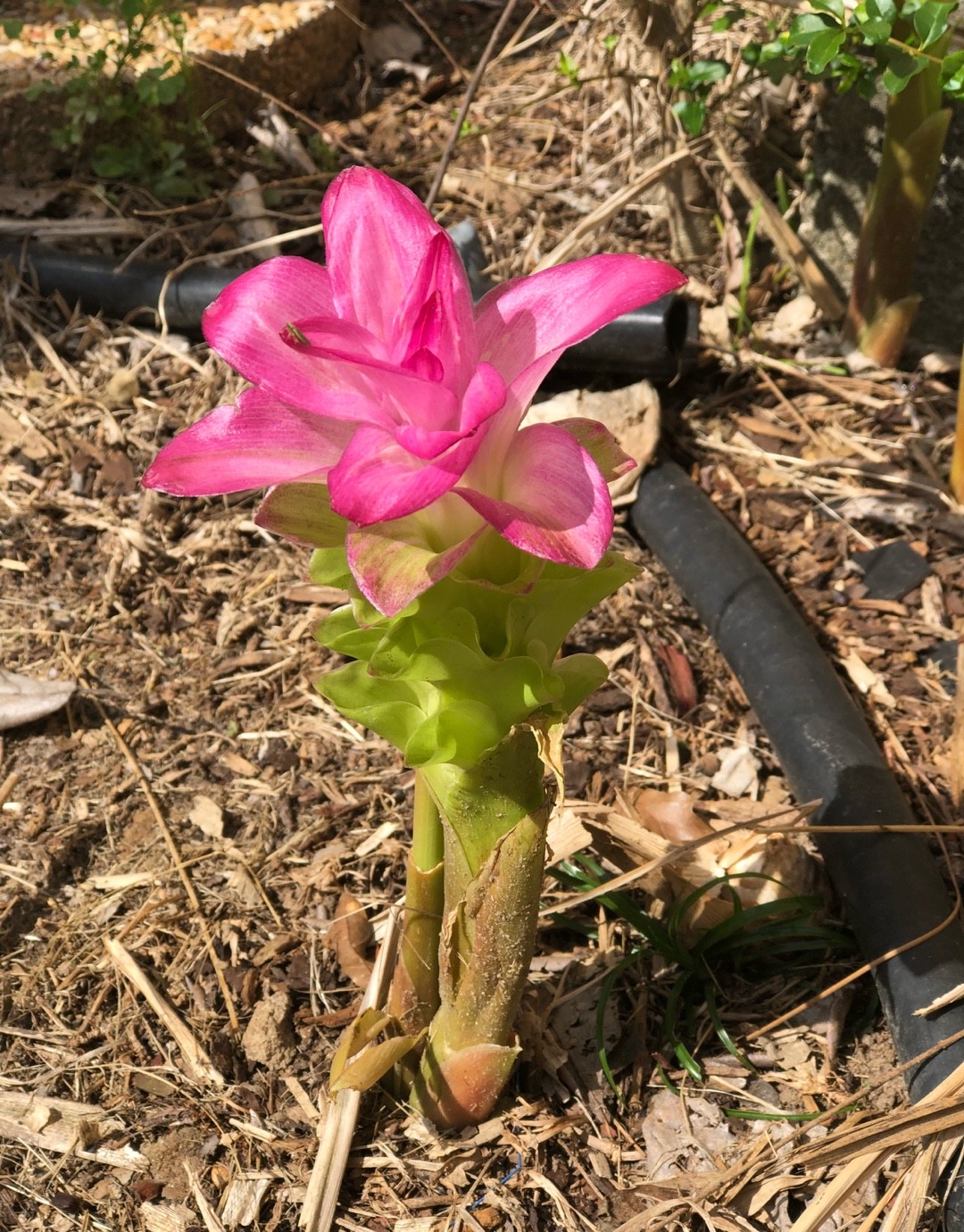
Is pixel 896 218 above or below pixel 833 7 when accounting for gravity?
below

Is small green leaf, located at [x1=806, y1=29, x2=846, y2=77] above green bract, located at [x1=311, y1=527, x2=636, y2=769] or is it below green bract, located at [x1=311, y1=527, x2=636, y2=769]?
above

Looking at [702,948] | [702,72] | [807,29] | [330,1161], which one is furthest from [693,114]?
[330,1161]

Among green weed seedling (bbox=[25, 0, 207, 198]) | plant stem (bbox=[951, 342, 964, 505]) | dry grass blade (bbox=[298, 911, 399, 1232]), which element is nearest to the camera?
dry grass blade (bbox=[298, 911, 399, 1232])

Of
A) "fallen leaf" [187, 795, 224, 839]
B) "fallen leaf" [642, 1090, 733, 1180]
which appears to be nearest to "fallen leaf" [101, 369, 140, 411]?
"fallen leaf" [187, 795, 224, 839]

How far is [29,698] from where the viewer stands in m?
2.22

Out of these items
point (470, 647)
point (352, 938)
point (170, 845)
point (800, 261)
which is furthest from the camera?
point (800, 261)

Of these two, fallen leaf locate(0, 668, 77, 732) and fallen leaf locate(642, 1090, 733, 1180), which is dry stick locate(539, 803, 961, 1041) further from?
fallen leaf locate(0, 668, 77, 732)

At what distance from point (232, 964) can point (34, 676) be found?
79 cm

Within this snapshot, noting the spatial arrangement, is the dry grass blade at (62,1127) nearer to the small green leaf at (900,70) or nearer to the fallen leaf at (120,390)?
the fallen leaf at (120,390)

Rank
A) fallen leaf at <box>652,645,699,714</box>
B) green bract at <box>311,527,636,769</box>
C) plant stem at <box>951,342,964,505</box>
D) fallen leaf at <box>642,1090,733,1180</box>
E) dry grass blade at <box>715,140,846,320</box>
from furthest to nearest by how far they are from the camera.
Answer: dry grass blade at <box>715,140,846,320</box> < plant stem at <box>951,342,964,505</box> < fallen leaf at <box>652,645,699,714</box> < fallen leaf at <box>642,1090,733,1180</box> < green bract at <box>311,527,636,769</box>

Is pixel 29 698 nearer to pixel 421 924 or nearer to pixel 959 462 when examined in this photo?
pixel 421 924

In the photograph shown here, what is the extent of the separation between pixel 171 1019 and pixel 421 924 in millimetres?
548

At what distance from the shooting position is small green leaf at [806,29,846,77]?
2107mm

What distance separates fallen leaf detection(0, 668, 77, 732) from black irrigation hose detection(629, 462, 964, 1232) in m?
1.28
